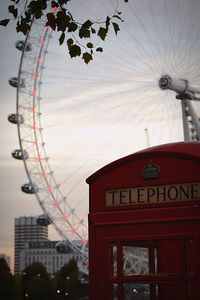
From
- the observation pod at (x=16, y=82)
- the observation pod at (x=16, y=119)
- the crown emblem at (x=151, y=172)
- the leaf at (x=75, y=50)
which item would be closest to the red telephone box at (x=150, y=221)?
the crown emblem at (x=151, y=172)

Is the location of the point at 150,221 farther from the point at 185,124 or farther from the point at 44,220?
the point at 44,220

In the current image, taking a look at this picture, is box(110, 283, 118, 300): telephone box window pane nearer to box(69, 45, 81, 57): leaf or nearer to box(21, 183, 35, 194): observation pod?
box(69, 45, 81, 57): leaf

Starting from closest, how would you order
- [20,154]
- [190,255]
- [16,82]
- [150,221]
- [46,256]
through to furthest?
[150,221] < [190,255] < [16,82] < [20,154] < [46,256]

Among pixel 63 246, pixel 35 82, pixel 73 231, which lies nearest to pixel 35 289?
pixel 63 246

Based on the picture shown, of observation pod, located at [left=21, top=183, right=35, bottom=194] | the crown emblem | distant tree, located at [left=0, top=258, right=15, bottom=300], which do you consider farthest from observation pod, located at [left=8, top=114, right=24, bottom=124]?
the crown emblem

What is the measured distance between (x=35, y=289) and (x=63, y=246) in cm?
2111

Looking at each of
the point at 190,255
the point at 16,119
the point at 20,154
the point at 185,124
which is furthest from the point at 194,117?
the point at 190,255

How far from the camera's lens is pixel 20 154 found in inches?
1221

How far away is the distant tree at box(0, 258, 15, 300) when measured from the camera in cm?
4738

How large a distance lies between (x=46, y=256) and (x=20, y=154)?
117m

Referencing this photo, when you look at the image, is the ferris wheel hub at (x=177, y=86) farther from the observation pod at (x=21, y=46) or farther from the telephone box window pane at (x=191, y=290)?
the telephone box window pane at (x=191, y=290)

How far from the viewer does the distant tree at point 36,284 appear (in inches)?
2219

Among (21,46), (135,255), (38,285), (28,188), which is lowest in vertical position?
(38,285)

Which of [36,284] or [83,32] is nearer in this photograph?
[83,32]
